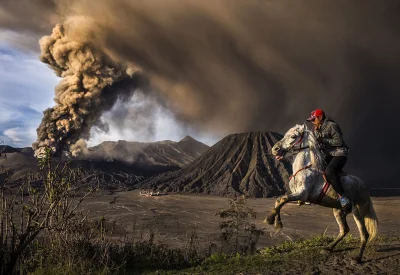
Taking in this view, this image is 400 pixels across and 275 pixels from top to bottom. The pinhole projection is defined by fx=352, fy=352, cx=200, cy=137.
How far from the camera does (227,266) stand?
25.3 ft

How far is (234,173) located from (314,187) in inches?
4748

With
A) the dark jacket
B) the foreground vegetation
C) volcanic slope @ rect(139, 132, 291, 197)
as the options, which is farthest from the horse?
volcanic slope @ rect(139, 132, 291, 197)

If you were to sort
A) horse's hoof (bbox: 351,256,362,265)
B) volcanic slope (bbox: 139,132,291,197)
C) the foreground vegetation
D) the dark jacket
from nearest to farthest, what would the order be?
horse's hoof (bbox: 351,256,362,265) < the foreground vegetation < the dark jacket < volcanic slope (bbox: 139,132,291,197)

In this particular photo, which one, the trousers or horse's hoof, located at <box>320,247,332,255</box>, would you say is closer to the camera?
the trousers

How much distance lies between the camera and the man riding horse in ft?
25.2

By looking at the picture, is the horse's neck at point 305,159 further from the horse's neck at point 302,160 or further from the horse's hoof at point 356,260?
the horse's hoof at point 356,260

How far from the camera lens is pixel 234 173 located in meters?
127

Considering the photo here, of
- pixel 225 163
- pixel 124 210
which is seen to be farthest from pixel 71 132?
pixel 225 163

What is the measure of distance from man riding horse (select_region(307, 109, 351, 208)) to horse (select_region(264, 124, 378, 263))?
148 mm

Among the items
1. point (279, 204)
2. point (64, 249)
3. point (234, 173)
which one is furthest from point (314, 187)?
point (234, 173)

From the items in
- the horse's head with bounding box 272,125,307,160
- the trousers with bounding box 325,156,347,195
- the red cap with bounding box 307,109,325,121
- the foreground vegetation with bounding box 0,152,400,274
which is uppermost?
the red cap with bounding box 307,109,325,121

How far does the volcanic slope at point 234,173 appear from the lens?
370ft

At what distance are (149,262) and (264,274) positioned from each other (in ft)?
16.6

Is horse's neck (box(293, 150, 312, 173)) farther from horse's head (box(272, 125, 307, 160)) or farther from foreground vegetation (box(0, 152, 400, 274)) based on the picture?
foreground vegetation (box(0, 152, 400, 274))
